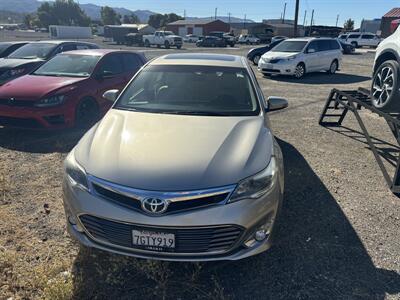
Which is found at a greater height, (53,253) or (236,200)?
(236,200)

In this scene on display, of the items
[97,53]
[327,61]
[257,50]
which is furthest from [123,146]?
[257,50]

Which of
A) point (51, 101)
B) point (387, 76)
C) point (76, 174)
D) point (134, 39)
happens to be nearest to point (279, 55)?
point (387, 76)

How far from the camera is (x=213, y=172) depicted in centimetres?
249

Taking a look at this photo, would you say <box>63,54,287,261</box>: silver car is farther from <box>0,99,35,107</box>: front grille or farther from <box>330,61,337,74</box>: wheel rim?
<box>330,61,337,74</box>: wheel rim

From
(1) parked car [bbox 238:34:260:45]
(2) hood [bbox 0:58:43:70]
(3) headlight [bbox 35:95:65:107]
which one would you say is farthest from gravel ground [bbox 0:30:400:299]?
(1) parked car [bbox 238:34:260:45]

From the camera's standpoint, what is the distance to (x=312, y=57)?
15.2 meters

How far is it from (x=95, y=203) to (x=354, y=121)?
7186 mm

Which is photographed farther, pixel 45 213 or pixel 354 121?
pixel 354 121

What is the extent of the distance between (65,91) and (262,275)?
15.7 ft

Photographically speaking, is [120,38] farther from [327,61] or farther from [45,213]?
[45,213]

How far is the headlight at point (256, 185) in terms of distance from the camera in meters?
2.45

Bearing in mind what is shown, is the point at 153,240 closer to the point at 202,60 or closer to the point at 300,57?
the point at 202,60

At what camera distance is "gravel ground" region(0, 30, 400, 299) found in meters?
2.65

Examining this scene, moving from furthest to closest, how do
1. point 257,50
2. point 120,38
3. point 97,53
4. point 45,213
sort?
point 120,38, point 257,50, point 97,53, point 45,213
